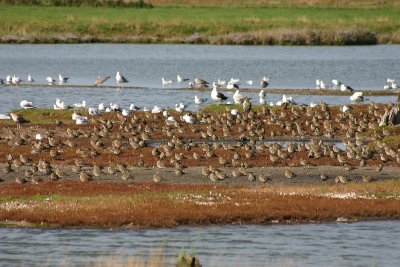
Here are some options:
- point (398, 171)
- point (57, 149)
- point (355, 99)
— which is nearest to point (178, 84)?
point (355, 99)

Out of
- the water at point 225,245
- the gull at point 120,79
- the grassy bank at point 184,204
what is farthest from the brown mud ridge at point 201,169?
the gull at point 120,79

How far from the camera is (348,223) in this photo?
2731 cm

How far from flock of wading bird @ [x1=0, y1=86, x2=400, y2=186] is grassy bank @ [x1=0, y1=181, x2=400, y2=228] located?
1746 mm

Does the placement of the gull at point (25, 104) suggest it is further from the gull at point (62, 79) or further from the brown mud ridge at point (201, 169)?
the gull at point (62, 79)

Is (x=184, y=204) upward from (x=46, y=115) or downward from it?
upward

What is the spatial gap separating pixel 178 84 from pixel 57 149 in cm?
3087

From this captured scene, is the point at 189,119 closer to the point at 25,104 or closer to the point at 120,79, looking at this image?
the point at 25,104

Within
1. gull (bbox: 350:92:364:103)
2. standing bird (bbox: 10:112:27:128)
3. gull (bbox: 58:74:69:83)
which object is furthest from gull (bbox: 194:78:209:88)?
standing bird (bbox: 10:112:27:128)

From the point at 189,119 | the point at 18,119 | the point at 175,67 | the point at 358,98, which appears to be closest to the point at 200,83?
the point at 358,98

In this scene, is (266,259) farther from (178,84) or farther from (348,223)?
(178,84)

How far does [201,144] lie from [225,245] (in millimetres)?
16169

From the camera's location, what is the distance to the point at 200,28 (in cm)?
9900

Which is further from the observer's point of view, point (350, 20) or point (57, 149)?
point (350, 20)

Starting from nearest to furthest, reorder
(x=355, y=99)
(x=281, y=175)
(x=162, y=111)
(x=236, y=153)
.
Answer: (x=281, y=175) < (x=236, y=153) < (x=162, y=111) < (x=355, y=99)
